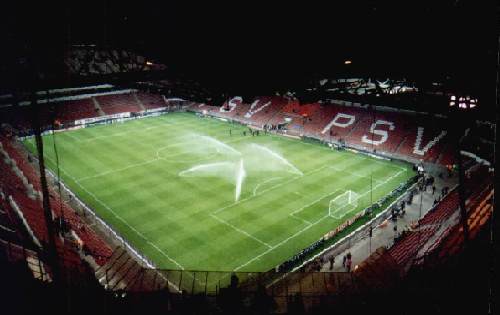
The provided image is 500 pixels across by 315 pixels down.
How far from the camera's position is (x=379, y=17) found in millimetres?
8977

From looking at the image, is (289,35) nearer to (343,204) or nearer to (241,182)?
(343,204)

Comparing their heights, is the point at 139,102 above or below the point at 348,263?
above

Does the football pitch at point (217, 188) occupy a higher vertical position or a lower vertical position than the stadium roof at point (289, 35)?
lower

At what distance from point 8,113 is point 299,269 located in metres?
35.2

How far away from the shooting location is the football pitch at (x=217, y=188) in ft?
65.4

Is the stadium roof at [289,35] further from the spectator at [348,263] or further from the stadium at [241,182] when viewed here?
the spectator at [348,263]

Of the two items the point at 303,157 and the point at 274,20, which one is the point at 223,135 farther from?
the point at 274,20

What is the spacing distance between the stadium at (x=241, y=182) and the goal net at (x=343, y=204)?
0.14 metres

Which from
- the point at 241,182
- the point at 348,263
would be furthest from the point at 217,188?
the point at 348,263

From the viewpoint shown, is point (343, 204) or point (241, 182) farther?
point (241, 182)

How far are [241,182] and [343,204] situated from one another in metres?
7.07

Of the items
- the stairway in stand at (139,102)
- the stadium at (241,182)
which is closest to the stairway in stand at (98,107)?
the stadium at (241,182)

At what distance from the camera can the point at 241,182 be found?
89.4 ft

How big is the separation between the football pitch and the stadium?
136mm
